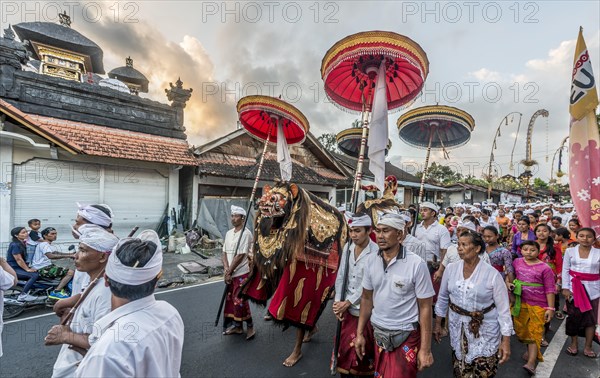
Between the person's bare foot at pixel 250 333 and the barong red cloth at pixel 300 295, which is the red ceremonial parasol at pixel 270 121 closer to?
the person's bare foot at pixel 250 333

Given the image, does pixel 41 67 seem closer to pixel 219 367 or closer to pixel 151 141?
pixel 151 141

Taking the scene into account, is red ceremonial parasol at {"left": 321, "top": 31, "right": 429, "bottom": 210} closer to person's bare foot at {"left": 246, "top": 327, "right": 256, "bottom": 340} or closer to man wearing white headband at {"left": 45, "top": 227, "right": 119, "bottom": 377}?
person's bare foot at {"left": 246, "top": 327, "right": 256, "bottom": 340}

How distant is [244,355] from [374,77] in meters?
3.95

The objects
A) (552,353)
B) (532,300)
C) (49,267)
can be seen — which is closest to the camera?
(532,300)

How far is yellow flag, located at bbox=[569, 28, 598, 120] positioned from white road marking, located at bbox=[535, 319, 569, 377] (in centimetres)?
274

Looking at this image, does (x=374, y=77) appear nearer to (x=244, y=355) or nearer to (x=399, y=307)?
(x=399, y=307)

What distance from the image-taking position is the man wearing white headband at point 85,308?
170cm

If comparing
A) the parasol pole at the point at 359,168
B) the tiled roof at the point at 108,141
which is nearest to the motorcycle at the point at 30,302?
the tiled roof at the point at 108,141

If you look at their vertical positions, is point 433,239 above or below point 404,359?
above

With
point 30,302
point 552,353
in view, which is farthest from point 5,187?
point 552,353

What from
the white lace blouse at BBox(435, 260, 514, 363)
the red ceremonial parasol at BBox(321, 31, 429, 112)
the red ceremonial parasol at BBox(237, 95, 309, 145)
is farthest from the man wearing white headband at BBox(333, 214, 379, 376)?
the red ceremonial parasol at BBox(237, 95, 309, 145)

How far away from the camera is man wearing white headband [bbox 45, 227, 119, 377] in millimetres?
1700

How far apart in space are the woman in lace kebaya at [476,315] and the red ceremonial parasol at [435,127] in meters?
2.38

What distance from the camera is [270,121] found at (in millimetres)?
5316
